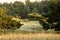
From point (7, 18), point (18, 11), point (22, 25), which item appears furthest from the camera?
point (18, 11)

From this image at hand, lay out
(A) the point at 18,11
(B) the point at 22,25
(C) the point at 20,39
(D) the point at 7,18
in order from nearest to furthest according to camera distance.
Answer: (C) the point at 20,39
(D) the point at 7,18
(B) the point at 22,25
(A) the point at 18,11

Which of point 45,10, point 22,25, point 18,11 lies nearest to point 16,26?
point 22,25

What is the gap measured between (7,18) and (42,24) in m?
3.00

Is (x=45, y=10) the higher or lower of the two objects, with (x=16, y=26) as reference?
higher

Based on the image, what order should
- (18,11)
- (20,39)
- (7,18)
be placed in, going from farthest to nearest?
(18,11)
(7,18)
(20,39)

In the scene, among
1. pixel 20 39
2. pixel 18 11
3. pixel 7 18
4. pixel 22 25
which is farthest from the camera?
pixel 18 11

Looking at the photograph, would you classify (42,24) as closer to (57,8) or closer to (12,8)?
(57,8)

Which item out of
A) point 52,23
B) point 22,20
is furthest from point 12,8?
point 52,23

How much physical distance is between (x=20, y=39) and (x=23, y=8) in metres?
7.05

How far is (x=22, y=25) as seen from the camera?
13664mm

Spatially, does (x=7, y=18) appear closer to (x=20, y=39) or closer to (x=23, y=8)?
(x=23, y=8)

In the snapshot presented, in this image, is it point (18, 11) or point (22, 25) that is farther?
point (18, 11)

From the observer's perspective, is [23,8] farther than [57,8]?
Yes

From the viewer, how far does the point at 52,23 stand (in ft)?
44.0
